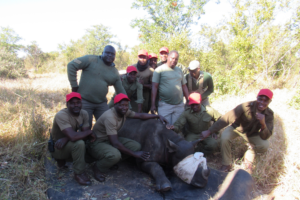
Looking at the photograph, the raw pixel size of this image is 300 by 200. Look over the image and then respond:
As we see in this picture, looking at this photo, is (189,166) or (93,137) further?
(93,137)

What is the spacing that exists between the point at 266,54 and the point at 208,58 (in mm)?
3506

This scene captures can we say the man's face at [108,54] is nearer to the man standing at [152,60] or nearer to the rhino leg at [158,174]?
the man standing at [152,60]

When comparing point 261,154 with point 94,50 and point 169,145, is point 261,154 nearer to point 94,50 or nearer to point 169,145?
point 169,145

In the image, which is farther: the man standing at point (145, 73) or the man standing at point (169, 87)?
the man standing at point (145, 73)

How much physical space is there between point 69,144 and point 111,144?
0.82 meters

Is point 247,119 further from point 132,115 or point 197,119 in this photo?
point 132,115

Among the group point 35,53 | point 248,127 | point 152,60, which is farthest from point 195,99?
point 35,53

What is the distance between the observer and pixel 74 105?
3895 mm

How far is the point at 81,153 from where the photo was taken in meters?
3.79

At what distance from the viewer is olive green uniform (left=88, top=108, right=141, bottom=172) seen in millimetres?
3904

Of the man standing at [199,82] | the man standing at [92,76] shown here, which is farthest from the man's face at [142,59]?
the man standing at [199,82]

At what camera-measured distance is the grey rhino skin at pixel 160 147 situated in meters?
3.54

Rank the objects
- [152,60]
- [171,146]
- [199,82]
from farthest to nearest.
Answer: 1. [152,60]
2. [199,82]
3. [171,146]

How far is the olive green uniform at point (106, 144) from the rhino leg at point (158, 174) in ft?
1.38
